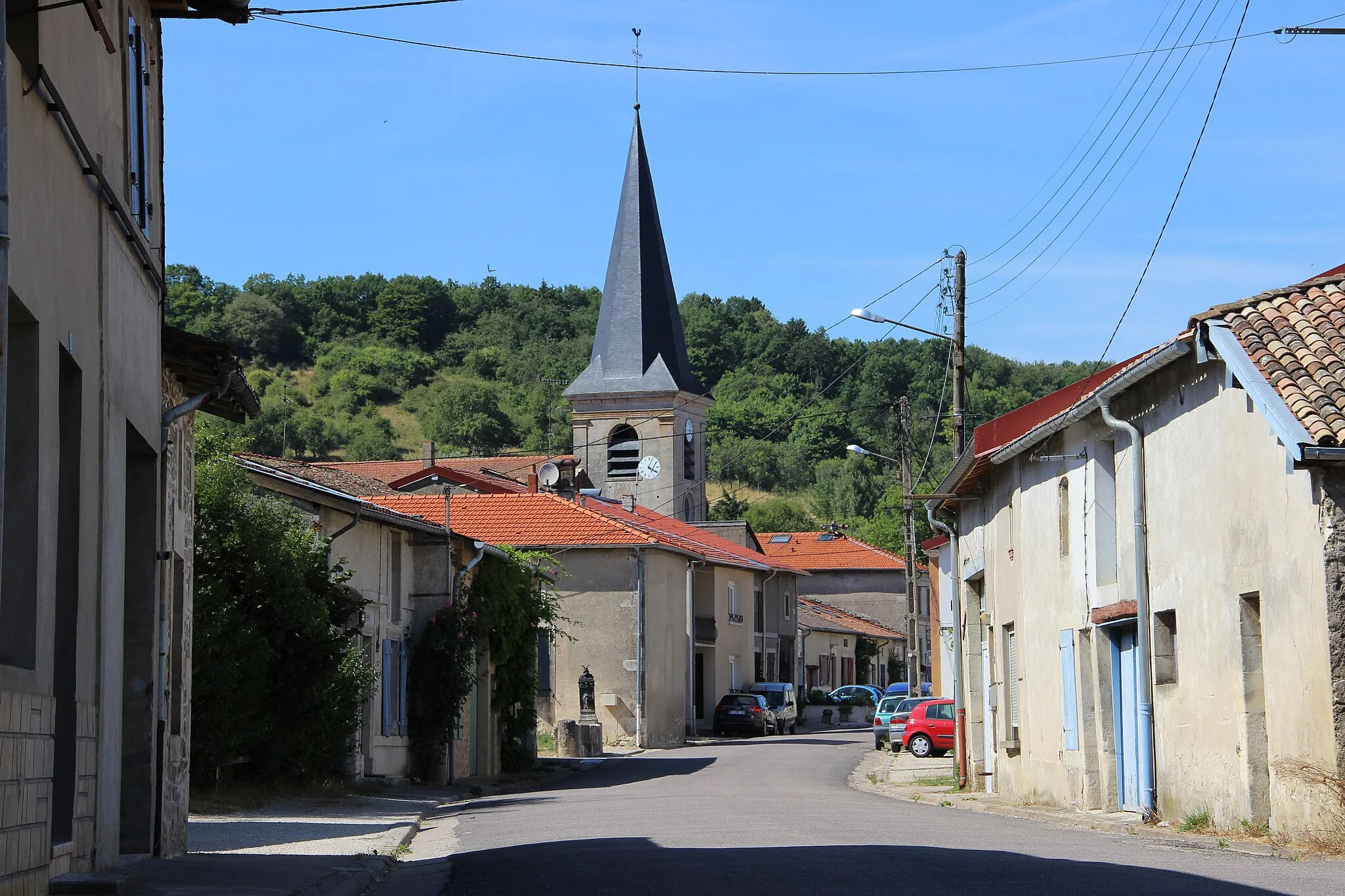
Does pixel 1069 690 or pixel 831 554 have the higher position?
pixel 831 554

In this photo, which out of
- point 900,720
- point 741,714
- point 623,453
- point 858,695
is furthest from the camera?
point 623,453

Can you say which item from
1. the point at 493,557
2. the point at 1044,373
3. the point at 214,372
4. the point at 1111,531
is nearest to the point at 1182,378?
the point at 1111,531

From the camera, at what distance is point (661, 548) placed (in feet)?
139

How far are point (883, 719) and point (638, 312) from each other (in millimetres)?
31994

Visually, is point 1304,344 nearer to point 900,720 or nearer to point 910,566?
point 900,720

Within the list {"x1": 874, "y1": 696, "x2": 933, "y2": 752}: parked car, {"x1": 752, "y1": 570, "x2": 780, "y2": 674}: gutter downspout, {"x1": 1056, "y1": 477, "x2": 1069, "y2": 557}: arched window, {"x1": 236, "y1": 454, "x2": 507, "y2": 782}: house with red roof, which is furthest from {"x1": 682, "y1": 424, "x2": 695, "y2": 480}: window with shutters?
{"x1": 1056, "y1": 477, "x2": 1069, "y2": 557}: arched window

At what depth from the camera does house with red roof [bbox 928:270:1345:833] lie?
12.7 meters

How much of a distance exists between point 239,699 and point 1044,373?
68708 millimetres

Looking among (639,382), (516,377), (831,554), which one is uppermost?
(516,377)

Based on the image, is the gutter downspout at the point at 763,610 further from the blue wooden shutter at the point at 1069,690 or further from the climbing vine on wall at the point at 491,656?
the blue wooden shutter at the point at 1069,690

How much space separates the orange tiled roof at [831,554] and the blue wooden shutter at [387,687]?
174 ft

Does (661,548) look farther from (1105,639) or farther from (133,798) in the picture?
(133,798)

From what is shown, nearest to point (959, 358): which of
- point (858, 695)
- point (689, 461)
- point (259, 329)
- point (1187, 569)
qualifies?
point (1187, 569)

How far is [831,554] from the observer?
78562mm
